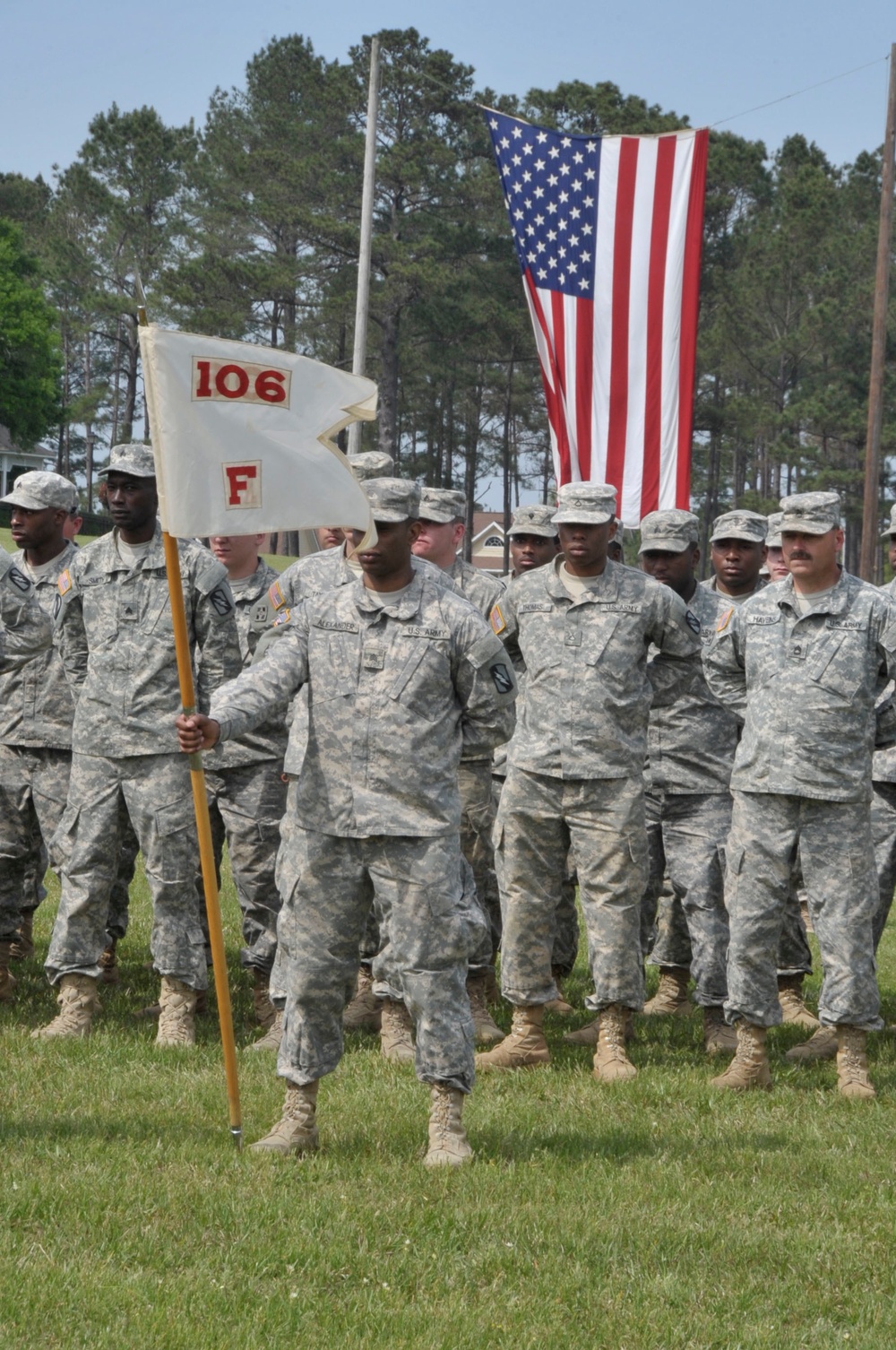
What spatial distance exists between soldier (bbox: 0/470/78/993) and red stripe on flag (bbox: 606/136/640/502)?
213 inches

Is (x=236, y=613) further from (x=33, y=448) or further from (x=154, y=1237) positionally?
(x=33, y=448)

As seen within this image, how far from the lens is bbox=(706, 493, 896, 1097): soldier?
7523 millimetres

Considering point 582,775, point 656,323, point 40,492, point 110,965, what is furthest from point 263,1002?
point 656,323

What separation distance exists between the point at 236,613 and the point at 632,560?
146 ft

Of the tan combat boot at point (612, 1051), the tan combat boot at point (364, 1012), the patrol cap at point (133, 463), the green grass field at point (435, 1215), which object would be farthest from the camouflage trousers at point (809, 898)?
the patrol cap at point (133, 463)

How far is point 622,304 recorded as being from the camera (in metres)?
13.2

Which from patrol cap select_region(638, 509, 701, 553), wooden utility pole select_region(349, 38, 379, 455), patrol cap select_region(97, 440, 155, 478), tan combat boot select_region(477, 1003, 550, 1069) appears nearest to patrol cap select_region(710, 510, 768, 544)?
patrol cap select_region(638, 509, 701, 553)

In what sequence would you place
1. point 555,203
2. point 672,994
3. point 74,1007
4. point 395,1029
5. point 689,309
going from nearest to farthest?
point 74,1007 < point 395,1029 < point 672,994 < point 689,309 < point 555,203

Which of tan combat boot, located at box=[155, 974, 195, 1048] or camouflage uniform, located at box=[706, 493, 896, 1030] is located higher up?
camouflage uniform, located at box=[706, 493, 896, 1030]

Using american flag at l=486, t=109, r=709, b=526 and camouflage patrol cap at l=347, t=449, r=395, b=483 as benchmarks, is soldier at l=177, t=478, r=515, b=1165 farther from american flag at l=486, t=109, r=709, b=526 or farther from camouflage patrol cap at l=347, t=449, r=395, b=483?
american flag at l=486, t=109, r=709, b=526

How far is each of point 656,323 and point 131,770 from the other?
6.85 meters

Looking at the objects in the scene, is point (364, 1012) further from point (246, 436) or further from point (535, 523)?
point (246, 436)

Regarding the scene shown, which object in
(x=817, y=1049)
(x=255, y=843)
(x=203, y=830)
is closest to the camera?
(x=203, y=830)

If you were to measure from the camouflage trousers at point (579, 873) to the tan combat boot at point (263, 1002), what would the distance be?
1.39 m
